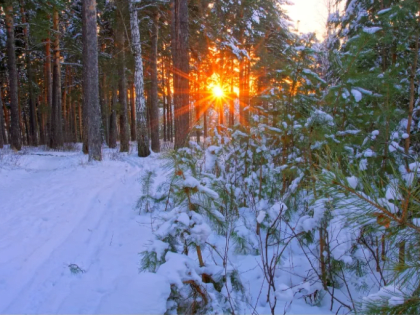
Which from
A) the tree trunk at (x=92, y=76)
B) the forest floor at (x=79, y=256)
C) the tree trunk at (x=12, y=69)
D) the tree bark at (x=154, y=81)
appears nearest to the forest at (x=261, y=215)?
the forest floor at (x=79, y=256)

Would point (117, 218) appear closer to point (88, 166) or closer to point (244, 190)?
point (244, 190)

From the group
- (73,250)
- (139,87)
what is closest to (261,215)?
(73,250)

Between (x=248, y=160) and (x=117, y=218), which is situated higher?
(x=248, y=160)

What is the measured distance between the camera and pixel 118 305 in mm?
2158

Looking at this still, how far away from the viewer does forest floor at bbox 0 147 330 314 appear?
222 cm

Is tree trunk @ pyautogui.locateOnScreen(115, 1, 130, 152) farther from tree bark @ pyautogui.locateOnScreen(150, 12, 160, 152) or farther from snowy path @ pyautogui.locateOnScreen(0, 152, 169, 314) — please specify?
snowy path @ pyautogui.locateOnScreen(0, 152, 169, 314)

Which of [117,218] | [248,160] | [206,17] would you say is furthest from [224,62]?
[117,218]

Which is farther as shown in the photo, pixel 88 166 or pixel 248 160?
pixel 88 166

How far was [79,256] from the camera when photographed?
302 centimetres

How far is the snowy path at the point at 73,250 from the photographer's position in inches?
87.5

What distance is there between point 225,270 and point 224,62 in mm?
14112

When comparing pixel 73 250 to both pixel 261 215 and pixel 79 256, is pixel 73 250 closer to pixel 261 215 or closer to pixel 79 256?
pixel 79 256

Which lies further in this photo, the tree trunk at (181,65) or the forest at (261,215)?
the tree trunk at (181,65)

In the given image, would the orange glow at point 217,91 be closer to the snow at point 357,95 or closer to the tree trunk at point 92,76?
the tree trunk at point 92,76
